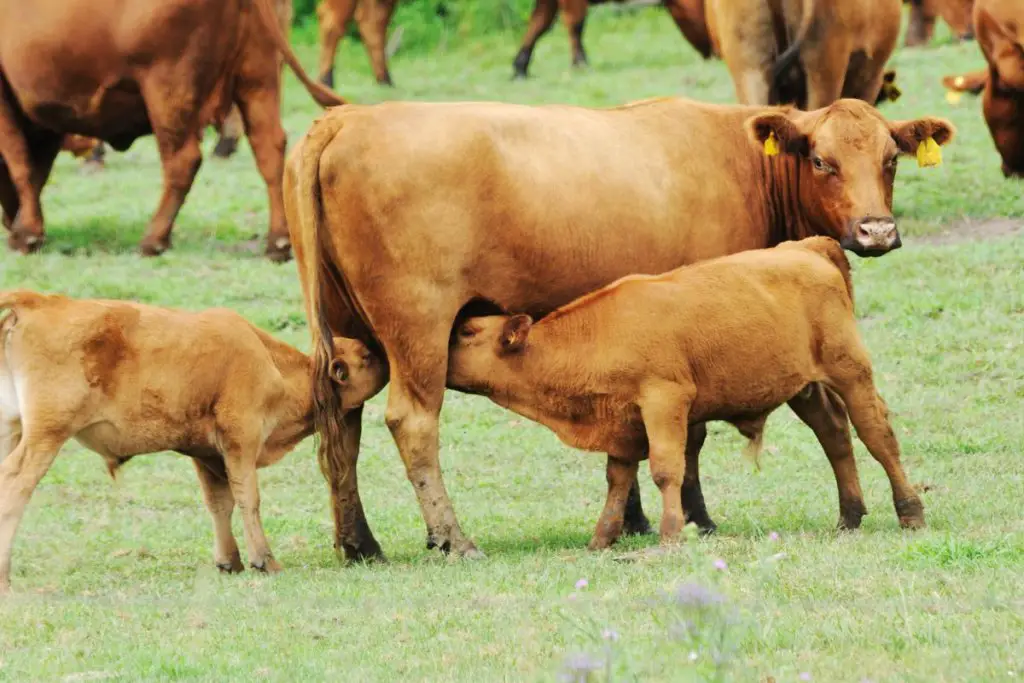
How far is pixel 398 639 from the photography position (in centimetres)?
684

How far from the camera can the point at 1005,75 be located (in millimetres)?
15836

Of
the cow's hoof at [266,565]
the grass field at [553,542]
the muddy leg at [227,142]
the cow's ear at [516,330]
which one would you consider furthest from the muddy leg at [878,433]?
the muddy leg at [227,142]

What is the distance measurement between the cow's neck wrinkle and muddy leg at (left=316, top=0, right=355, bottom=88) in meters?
15.0

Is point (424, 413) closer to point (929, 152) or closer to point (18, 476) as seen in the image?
point (18, 476)

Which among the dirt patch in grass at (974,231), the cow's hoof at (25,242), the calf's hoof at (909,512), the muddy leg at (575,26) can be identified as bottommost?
the muddy leg at (575,26)

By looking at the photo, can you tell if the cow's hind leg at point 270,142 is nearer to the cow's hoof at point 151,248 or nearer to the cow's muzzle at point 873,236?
the cow's hoof at point 151,248

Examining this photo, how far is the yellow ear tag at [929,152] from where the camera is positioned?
31.7ft

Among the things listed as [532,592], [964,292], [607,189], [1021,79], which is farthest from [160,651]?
[1021,79]

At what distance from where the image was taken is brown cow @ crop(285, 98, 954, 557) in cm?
860

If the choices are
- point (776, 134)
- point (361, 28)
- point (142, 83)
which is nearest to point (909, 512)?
point (776, 134)

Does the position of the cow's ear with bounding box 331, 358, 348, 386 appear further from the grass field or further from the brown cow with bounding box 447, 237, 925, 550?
the grass field

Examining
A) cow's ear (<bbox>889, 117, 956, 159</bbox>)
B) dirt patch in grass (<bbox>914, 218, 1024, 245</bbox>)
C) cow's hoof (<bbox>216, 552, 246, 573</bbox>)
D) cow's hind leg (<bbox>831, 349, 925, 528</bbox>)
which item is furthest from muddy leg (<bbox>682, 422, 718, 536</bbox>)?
dirt patch in grass (<bbox>914, 218, 1024, 245</bbox>)

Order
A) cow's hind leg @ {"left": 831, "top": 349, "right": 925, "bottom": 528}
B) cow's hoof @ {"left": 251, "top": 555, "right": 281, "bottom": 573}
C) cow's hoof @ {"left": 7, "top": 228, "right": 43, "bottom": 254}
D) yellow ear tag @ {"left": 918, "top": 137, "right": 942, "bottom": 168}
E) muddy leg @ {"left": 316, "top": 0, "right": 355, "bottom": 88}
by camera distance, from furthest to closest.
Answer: muddy leg @ {"left": 316, "top": 0, "right": 355, "bottom": 88}, cow's hoof @ {"left": 7, "top": 228, "right": 43, "bottom": 254}, yellow ear tag @ {"left": 918, "top": 137, "right": 942, "bottom": 168}, cow's hoof @ {"left": 251, "top": 555, "right": 281, "bottom": 573}, cow's hind leg @ {"left": 831, "top": 349, "right": 925, "bottom": 528}

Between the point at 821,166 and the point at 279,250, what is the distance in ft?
23.5
